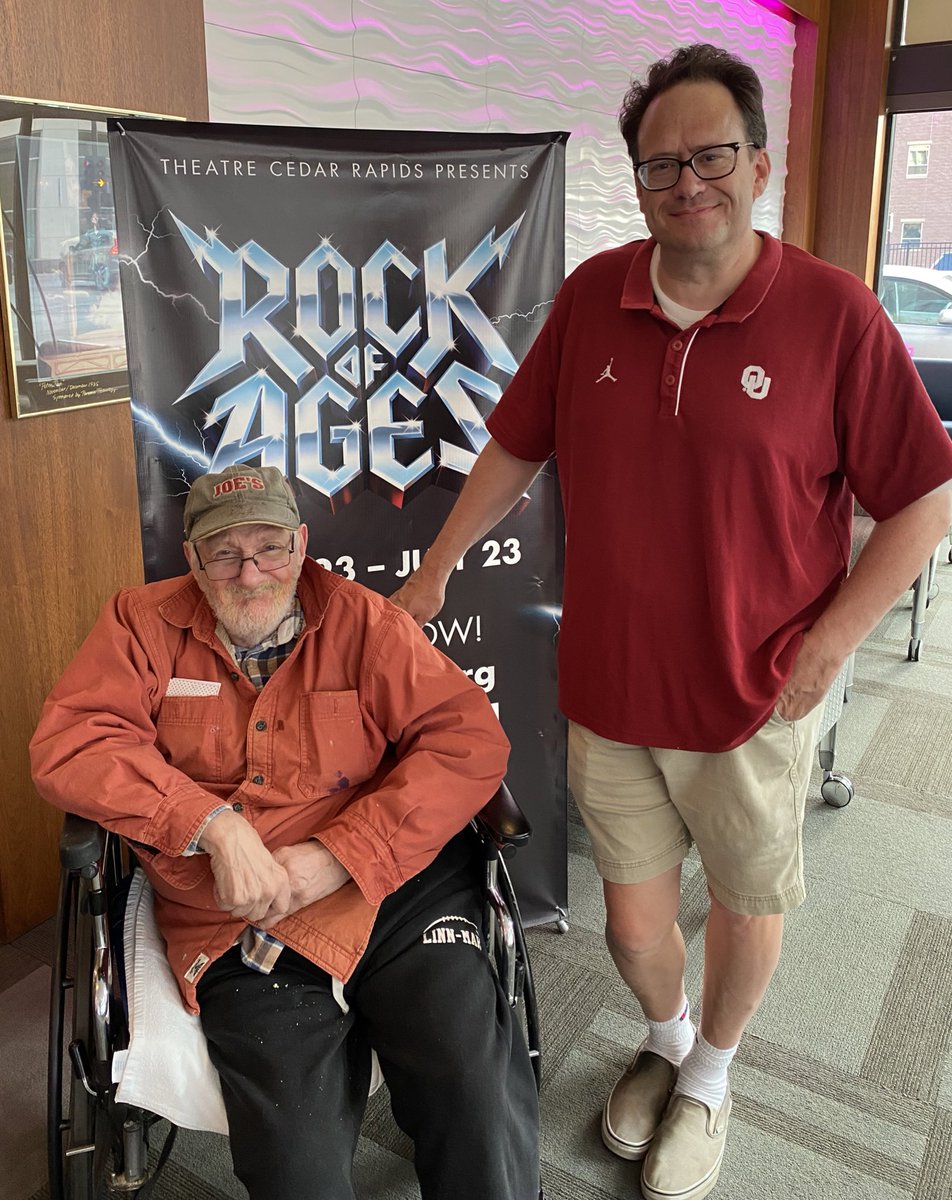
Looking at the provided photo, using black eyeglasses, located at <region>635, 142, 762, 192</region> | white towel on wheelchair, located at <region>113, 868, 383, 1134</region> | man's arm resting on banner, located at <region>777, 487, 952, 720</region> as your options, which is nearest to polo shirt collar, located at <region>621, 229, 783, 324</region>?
black eyeglasses, located at <region>635, 142, 762, 192</region>

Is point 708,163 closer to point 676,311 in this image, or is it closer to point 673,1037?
point 676,311

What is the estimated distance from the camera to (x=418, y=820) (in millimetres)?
1614

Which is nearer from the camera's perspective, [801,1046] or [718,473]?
[718,473]

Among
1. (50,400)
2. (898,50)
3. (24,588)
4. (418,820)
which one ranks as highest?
(898,50)

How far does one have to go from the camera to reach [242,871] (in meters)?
1.54

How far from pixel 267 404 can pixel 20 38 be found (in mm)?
952

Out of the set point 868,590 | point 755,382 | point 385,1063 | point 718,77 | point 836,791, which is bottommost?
point 836,791

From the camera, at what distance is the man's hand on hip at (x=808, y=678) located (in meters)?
1.58

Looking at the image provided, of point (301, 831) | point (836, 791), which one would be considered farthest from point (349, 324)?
point (836, 791)

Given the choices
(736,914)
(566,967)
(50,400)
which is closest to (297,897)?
(736,914)

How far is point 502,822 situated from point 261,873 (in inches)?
14.7

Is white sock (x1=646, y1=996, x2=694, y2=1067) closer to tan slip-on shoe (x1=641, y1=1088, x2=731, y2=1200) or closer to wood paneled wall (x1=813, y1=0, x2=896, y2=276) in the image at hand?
tan slip-on shoe (x1=641, y1=1088, x2=731, y2=1200)

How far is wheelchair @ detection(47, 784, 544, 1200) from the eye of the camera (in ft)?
4.80

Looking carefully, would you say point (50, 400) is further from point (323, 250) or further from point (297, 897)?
point (297, 897)
